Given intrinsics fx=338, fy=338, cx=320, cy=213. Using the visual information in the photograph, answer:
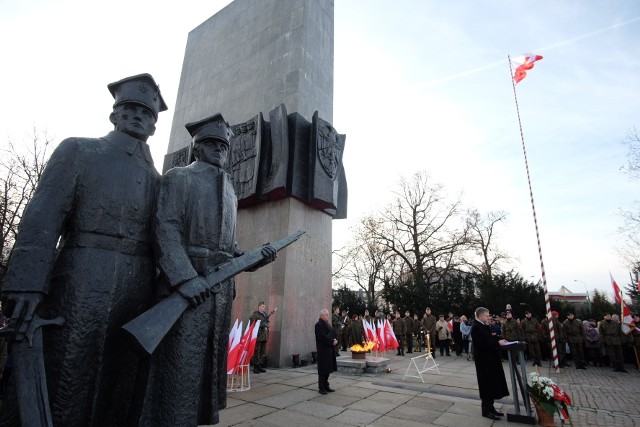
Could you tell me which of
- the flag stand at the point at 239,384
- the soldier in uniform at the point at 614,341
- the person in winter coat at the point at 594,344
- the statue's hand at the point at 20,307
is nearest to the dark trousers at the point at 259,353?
the flag stand at the point at 239,384

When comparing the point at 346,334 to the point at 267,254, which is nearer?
the point at 267,254

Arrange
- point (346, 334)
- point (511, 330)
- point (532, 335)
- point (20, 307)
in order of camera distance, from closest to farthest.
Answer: point (20, 307), point (532, 335), point (511, 330), point (346, 334)

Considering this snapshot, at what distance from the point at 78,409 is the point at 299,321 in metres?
7.68

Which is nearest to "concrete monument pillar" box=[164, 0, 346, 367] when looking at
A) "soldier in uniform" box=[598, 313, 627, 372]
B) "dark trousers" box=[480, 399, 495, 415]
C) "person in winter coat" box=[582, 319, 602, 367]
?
"dark trousers" box=[480, 399, 495, 415]

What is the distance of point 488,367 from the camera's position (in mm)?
5590

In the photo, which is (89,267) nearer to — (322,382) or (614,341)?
(322,382)

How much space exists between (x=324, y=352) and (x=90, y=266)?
549cm

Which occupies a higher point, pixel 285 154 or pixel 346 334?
pixel 285 154

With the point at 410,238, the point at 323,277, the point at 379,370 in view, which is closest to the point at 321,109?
the point at 323,277

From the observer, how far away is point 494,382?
544 cm

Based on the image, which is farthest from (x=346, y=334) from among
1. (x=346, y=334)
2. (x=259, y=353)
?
(x=259, y=353)

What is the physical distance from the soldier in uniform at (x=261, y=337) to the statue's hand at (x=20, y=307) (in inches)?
270

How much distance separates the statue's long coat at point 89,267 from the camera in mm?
1982

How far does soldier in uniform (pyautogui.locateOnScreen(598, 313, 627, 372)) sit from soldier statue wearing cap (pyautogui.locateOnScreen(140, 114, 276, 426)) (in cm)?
1438
